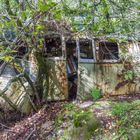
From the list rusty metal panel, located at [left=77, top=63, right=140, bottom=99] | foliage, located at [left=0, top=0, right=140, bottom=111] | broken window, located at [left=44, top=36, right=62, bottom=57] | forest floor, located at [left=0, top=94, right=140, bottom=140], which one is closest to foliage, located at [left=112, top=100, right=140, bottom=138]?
forest floor, located at [left=0, top=94, right=140, bottom=140]

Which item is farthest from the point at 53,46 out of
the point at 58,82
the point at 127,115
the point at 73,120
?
the point at 127,115

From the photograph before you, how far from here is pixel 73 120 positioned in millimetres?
4844

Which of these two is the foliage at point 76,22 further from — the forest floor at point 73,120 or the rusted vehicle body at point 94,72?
the forest floor at point 73,120

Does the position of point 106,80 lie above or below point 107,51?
below

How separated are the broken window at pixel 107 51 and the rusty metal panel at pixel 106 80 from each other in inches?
8.5

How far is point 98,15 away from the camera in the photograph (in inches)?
207

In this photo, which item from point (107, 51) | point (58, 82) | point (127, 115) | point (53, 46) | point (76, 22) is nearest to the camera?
point (127, 115)

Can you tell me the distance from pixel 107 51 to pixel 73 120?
6.53 feet

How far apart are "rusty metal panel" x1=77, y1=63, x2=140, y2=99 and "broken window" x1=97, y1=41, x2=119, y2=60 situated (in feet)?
0.71

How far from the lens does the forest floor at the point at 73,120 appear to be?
456 centimetres

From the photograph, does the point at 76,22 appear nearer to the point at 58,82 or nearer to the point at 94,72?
the point at 94,72

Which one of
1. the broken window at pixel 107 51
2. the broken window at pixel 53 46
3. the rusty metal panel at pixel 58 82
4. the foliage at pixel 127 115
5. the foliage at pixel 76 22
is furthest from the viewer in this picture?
the broken window at pixel 53 46

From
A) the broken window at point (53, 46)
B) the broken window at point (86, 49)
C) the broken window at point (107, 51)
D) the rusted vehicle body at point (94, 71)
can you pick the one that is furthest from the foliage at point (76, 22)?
the broken window at point (107, 51)

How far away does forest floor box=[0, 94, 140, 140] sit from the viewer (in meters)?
4.56
